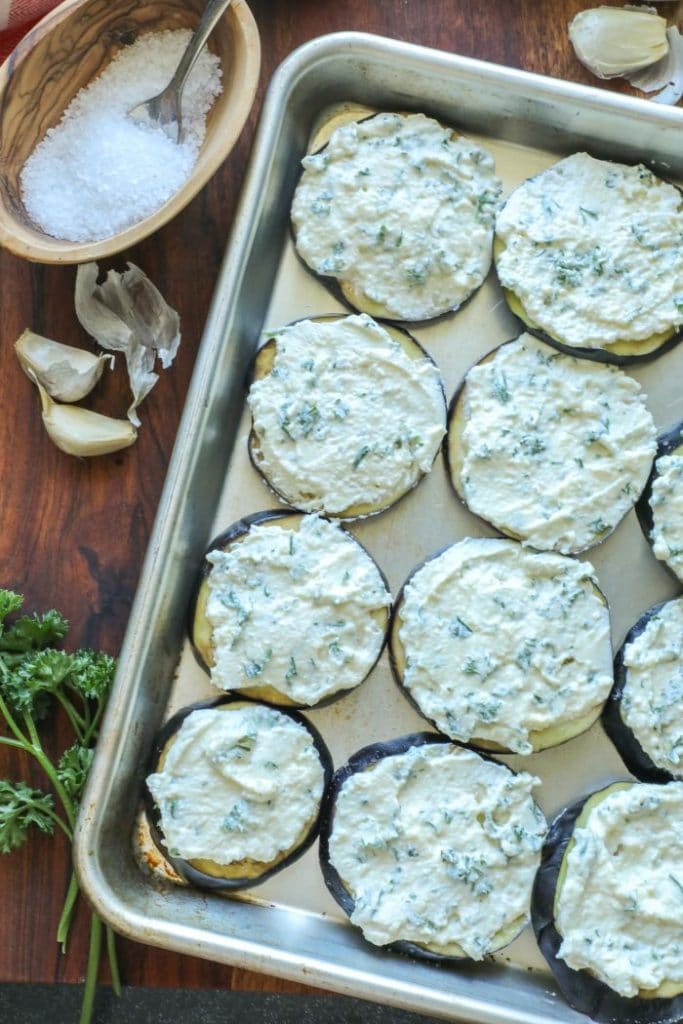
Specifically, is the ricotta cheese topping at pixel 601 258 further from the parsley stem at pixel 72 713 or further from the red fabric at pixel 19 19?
the parsley stem at pixel 72 713

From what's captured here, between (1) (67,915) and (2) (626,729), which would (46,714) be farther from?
(2) (626,729)

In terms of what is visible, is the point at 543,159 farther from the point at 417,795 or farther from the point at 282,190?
the point at 417,795

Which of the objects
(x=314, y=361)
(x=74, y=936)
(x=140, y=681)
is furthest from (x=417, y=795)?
(x=314, y=361)

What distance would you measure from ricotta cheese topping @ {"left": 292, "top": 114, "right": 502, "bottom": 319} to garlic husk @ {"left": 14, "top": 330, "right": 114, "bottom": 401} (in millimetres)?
574

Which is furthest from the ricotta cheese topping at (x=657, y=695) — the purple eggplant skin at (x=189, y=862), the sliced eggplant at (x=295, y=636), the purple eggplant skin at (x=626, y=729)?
the purple eggplant skin at (x=189, y=862)

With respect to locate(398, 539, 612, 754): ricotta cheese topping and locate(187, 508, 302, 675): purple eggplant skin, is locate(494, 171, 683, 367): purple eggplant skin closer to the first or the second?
locate(398, 539, 612, 754): ricotta cheese topping

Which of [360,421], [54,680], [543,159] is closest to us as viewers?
[54,680]

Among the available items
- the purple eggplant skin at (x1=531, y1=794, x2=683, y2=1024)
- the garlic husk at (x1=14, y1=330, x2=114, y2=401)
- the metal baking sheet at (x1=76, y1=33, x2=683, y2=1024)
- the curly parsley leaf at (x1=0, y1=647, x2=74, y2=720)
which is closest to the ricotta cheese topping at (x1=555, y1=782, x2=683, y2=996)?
the purple eggplant skin at (x1=531, y1=794, x2=683, y2=1024)

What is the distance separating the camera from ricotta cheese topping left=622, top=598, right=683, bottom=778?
90.2 inches

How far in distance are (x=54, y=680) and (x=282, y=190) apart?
4.09 ft

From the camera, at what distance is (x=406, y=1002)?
2.04 metres

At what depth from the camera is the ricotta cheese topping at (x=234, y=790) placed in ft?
7.34

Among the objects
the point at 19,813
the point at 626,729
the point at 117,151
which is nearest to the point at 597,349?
the point at 626,729

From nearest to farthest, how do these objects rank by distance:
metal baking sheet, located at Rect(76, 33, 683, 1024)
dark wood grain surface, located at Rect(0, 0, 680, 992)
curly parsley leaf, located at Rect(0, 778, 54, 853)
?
metal baking sheet, located at Rect(76, 33, 683, 1024), curly parsley leaf, located at Rect(0, 778, 54, 853), dark wood grain surface, located at Rect(0, 0, 680, 992)
